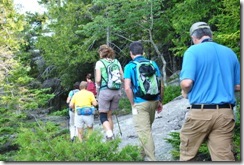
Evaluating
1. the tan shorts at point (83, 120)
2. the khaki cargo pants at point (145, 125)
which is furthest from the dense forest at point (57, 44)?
the khaki cargo pants at point (145, 125)

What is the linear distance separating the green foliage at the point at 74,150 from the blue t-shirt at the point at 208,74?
0.76 metres

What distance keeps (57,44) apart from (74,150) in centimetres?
420

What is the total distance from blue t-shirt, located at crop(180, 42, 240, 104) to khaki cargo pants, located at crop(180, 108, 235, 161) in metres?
0.07

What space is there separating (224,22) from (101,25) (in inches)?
155

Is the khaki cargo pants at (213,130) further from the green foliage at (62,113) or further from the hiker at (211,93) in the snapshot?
the green foliage at (62,113)

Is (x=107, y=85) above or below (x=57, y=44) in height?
below

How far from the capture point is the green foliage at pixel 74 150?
258 centimetres

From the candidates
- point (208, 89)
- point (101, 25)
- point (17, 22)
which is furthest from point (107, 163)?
point (101, 25)

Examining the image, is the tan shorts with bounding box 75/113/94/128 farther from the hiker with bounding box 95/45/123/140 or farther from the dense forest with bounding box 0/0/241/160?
the dense forest with bounding box 0/0/241/160

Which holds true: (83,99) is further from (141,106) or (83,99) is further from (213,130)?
(213,130)

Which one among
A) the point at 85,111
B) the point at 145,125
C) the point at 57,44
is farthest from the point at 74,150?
the point at 57,44

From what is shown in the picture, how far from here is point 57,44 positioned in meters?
6.55

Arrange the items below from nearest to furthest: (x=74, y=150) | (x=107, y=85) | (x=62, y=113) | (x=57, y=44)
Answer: (x=74, y=150)
(x=107, y=85)
(x=62, y=113)
(x=57, y=44)

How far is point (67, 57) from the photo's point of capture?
633 centimetres
